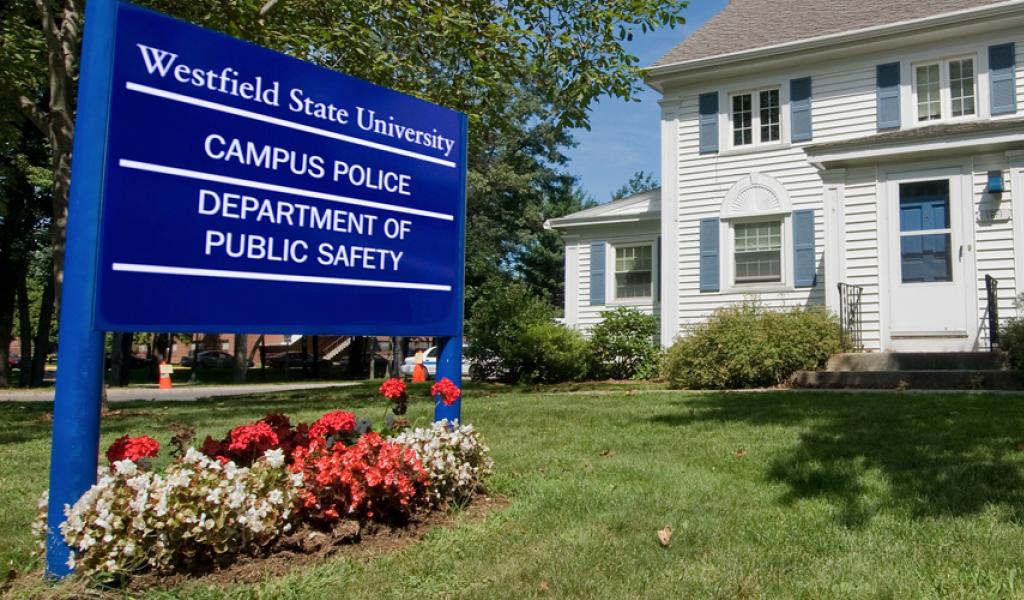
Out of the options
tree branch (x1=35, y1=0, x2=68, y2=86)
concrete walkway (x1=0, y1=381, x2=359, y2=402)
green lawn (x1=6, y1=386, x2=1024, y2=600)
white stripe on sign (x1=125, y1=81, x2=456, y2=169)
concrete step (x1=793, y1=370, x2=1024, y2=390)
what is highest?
tree branch (x1=35, y1=0, x2=68, y2=86)

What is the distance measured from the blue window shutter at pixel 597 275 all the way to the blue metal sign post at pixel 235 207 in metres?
14.0

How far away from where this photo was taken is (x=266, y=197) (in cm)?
386

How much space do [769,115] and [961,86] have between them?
3.52 metres

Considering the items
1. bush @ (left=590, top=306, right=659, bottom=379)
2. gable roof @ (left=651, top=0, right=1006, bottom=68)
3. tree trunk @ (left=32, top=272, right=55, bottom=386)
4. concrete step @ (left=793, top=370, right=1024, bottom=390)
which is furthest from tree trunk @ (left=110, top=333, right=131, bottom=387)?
concrete step @ (left=793, top=370, right=1024, bottom=390)

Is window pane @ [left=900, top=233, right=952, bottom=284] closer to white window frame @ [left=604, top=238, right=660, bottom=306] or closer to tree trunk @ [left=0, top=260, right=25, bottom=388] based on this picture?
white window frame @ [left=604, top=238, right=660, bottom=306]

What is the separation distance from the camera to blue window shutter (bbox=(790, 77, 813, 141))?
50.8 feet

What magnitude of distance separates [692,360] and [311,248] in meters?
9.57

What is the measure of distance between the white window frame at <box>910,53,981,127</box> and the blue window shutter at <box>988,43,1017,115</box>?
0.76 ft

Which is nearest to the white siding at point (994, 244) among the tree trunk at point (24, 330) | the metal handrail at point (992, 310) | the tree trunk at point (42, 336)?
the metal handrail at point (992, 310)

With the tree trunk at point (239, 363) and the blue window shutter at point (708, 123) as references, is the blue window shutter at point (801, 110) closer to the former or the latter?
the blue window shutter at point (708, 123)

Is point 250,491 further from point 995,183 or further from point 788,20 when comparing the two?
point 788,20

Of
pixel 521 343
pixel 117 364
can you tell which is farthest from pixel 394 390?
pixel 117 364

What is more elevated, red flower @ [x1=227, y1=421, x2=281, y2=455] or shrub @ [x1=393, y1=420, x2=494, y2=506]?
red flower @ [x1=227, y1=421, x2=281, y2=455]

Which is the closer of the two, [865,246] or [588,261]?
[865,246]
